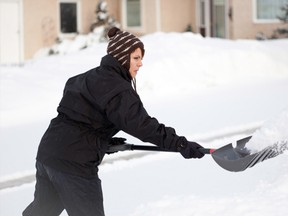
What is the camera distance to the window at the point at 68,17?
20.3m

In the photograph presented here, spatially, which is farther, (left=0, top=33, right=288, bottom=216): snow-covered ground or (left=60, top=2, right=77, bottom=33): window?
(left=60, top=2, right=77, bottom=33): window

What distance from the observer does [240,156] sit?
337cm

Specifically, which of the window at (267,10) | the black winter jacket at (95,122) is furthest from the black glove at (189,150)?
the window at (267,10)

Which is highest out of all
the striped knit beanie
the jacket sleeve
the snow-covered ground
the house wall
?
the house wall

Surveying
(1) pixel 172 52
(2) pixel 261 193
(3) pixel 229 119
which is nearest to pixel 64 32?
(1) pixel 172 52

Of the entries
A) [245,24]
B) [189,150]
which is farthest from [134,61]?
[245,24]

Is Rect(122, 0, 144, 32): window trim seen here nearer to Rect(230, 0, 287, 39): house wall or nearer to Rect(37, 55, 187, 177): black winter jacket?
Rect(230, 0, 287, 39): house wall

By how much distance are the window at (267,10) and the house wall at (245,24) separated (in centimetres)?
27

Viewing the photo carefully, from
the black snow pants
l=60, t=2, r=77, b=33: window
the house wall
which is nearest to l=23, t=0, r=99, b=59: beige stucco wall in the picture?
l=60, t=2, r=77, b=33: window

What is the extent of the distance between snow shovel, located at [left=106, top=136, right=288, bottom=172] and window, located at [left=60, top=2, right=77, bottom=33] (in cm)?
1736

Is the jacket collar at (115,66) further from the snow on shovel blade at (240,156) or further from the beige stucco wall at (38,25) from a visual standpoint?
the beige stucco wall at (38,25)

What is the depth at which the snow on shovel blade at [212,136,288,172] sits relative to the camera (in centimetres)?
326

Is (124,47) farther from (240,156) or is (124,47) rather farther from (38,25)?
(38,25)

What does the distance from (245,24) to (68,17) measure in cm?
606
